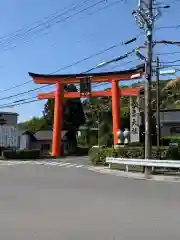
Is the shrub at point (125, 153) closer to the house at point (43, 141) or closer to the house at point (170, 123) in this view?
the house at point (170, 123)

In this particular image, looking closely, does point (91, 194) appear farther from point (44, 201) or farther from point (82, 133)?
point (82, 133)

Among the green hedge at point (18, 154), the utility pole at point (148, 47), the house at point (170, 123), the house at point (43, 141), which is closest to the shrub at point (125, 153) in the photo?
the utility pole at point (148, 47)

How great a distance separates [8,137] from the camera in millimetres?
62156

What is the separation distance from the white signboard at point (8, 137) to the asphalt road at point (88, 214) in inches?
1864

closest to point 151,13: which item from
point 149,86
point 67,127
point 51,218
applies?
point 149,86

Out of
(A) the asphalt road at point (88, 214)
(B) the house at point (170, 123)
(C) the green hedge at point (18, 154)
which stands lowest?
(A) the asphalt road at point (88, 214)

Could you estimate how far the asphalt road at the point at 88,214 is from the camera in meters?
7.61

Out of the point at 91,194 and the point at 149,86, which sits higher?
the point at 149,86

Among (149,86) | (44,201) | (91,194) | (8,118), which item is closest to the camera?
(44,201)

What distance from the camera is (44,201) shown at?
38.3ft

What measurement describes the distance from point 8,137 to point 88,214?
53.8 m

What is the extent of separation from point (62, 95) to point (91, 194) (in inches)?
1574

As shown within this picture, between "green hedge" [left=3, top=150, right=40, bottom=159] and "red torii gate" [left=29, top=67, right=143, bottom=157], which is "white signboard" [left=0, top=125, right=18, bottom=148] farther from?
"green hedge" [left=3, top=150, right=40, bottom=159]

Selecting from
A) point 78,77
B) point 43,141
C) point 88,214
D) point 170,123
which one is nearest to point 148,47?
point 88,214
